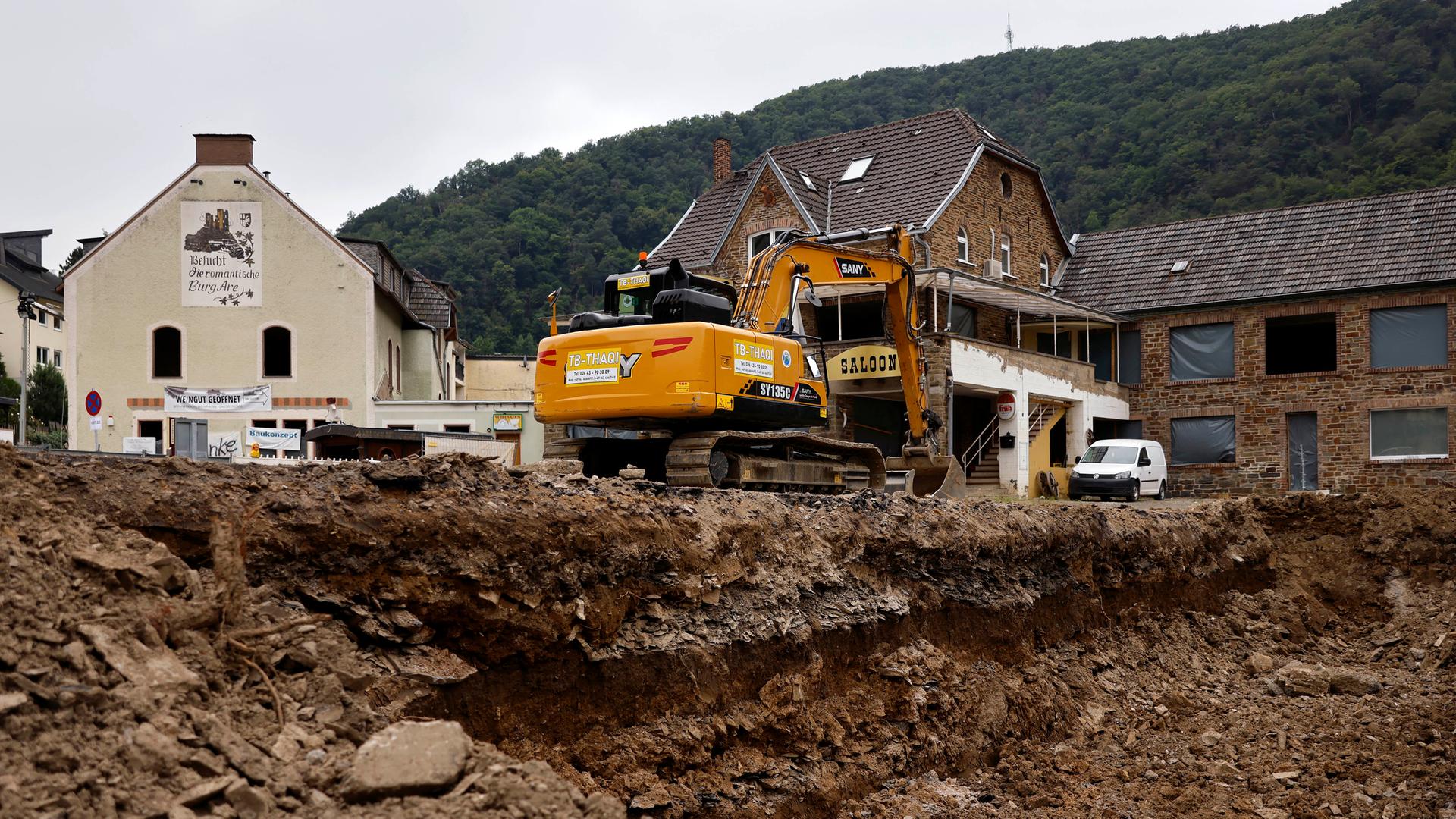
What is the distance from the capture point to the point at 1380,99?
164 ft

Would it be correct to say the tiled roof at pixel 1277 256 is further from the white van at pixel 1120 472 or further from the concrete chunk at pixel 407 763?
the concrete chunk at pixel 407 763

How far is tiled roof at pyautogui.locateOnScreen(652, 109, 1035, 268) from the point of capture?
3203cm

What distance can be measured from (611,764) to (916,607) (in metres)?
4.35

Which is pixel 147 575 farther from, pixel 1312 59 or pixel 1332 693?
pixel 1312 59

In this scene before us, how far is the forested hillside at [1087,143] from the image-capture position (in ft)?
163

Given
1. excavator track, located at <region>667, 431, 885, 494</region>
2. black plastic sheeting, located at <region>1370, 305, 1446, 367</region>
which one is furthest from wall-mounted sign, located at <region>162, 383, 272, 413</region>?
black plastic sheeting, located at <region>1370, 305, 1446, 367</region>

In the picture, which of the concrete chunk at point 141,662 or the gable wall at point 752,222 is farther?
the gable wall at point 752,222

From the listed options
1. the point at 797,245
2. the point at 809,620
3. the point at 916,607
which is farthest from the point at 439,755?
the point at 797,245

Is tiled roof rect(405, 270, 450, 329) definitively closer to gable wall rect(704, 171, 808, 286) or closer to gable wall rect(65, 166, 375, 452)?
gable wall rect(65, 166, 375, 452)

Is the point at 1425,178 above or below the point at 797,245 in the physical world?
above

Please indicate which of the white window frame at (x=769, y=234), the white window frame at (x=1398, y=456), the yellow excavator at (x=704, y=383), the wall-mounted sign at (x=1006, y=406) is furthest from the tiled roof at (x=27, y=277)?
the white window frame at (x=1398, y=456)

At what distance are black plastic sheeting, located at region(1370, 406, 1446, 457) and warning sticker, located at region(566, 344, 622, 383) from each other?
80.0 feet

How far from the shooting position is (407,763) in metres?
5.39

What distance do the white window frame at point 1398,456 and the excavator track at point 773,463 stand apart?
20.2 metres
